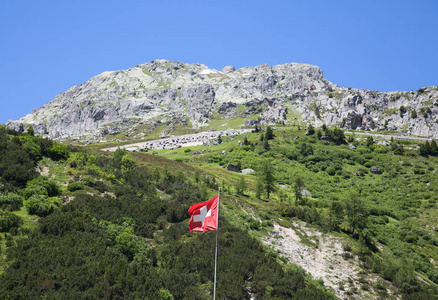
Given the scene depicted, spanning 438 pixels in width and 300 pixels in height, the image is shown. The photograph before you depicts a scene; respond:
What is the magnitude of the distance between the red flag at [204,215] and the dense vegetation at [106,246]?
4.41 metres

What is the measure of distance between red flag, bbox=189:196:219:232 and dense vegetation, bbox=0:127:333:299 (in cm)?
441

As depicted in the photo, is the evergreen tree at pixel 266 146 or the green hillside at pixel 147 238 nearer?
the green hillside at pixel 147 238

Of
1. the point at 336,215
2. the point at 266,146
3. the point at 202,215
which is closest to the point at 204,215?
the point at 202,215

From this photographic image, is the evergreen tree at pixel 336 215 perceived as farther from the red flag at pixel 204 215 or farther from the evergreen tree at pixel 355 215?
the red flag at pixel 204 215

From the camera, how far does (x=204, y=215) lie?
17141mm

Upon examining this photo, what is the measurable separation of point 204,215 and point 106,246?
28.5 feet

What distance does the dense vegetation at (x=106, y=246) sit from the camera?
1578 centimetres

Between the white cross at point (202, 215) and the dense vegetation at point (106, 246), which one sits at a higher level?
the white cross at point (202, 215)

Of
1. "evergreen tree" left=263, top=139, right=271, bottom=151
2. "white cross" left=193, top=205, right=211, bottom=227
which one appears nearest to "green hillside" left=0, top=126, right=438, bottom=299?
"white cross" left=193, top=205, right=211, bottom=227

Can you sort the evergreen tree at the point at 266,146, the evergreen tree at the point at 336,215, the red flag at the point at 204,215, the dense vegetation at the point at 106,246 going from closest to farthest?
the dense vegetation at the point at 106,246
the red flag at the point at 204,215
the evergreen tree at the point at 336,215
the evergreen tree at the point at 266,146

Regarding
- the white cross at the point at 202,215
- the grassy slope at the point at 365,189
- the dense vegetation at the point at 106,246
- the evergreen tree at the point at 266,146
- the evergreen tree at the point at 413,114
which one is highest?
the evergreen tree at the point at 413,114

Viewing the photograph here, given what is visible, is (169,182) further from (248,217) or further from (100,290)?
(100,290)

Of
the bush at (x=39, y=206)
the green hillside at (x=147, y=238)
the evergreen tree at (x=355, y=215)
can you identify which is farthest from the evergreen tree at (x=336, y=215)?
the bush at (x=39, y=206)

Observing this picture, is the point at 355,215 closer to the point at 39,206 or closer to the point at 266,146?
the point at 39,206
